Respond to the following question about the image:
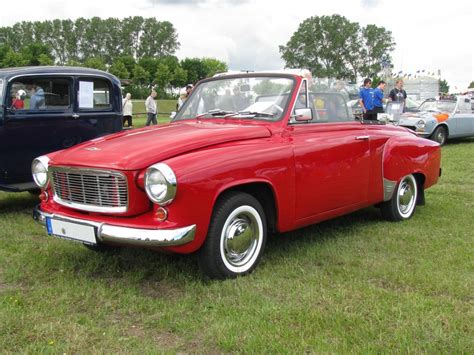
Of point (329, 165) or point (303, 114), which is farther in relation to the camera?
point (329, 165)

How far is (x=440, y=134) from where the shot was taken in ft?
44.9

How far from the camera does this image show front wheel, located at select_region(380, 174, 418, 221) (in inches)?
224

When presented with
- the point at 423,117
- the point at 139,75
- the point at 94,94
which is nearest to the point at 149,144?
the point at 94,94

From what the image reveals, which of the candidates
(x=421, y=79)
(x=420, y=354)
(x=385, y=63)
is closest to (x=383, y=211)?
(x=420, y=354)

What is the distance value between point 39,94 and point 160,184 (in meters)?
3.93

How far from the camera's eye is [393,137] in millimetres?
5574

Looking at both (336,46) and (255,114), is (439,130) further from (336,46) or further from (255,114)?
(336,46)

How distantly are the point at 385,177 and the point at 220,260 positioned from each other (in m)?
2.44

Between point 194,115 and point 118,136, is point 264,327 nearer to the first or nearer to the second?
point 118,136

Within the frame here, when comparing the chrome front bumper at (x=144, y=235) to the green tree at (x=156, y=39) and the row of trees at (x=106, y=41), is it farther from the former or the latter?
the green tree at (x=156, y=39)

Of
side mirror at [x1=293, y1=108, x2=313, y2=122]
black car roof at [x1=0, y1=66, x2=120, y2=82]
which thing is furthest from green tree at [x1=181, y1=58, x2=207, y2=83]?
side mirror at [x1=293, y1=108, x2=313, y2=122]

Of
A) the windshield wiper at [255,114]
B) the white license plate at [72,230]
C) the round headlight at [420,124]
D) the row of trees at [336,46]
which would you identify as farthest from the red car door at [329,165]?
the row of trees at [336,46]

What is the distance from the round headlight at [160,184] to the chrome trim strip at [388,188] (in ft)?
9.29

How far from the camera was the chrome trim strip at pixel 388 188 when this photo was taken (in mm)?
5438
